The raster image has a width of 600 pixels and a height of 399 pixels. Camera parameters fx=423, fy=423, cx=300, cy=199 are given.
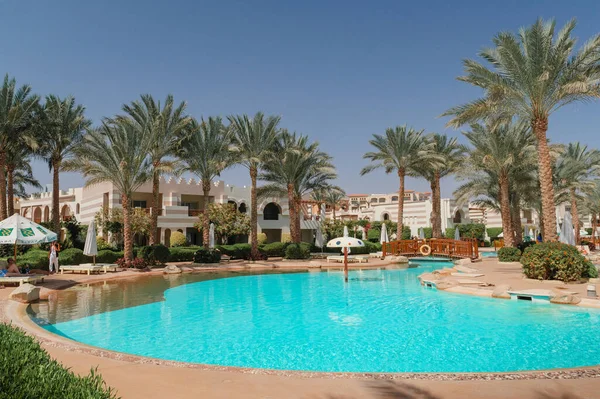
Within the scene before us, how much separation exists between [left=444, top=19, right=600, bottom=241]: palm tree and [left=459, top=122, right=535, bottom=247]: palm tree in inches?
242

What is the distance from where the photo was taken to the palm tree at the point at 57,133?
26.1 metres

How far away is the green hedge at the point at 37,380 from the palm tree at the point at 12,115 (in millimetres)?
24879

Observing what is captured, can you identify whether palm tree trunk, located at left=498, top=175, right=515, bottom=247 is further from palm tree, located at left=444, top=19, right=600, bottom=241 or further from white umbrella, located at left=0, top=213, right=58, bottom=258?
white umbrella, located at left=0, top=213, right=58, bottom=258

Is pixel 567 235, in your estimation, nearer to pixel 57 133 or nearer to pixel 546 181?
pixel 546 181

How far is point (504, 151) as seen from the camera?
25656 mm

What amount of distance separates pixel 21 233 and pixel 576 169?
37338 mm

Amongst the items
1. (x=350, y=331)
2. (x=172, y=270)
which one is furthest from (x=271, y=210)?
(x=350, y=331)

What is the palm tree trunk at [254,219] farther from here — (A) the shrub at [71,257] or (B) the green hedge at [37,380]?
(B) the green hedge at [37,380]

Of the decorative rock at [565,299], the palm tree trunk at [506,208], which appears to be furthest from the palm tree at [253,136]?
the decorative rock at [565,299]

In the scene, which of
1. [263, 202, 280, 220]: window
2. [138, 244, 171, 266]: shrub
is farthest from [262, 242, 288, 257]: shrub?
[263, 202, 280, 220]: window

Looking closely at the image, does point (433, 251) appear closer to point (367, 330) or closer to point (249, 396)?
point (367, 330)

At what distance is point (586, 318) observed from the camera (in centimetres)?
1070

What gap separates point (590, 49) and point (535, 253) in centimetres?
837

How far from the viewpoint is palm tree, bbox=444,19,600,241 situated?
17.1 meters
